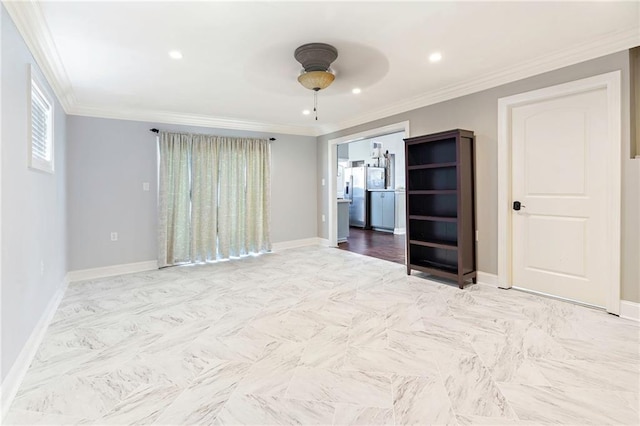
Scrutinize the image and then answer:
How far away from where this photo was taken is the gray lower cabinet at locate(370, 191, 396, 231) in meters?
8.44

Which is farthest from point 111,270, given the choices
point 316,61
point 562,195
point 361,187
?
point 361,187

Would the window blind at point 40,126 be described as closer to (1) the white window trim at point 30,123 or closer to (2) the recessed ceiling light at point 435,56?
(1) the white window trim at point 30,123

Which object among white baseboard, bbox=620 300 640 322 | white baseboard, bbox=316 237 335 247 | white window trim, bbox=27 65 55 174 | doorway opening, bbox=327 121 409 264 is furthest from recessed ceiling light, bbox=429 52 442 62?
doorway opening, bbox=327 121 409 264

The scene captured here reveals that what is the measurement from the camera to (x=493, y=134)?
138 inches

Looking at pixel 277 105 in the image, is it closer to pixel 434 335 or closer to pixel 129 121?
pixel 129 121

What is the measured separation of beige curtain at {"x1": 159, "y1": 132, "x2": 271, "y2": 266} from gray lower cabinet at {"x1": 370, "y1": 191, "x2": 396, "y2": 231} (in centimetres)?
395

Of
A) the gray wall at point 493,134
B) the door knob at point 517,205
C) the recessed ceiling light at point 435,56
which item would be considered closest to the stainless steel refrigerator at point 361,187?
the gray wall at point 493,134

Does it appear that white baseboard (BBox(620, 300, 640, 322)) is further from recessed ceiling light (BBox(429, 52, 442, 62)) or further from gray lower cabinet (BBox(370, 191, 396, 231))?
gray lower cabinet (BBox(370, 191, 396, 231))

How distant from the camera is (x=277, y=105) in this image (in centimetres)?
447

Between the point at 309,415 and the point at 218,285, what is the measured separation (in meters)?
2.52

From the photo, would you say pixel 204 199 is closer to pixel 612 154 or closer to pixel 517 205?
pixel 517 205

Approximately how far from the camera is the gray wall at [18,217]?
1.80 metres

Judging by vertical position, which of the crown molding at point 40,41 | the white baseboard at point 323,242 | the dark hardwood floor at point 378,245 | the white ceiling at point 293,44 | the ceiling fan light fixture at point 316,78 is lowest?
the dark hardwood floor at point 378,245

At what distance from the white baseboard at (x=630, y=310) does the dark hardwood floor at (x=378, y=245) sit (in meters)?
2.50
